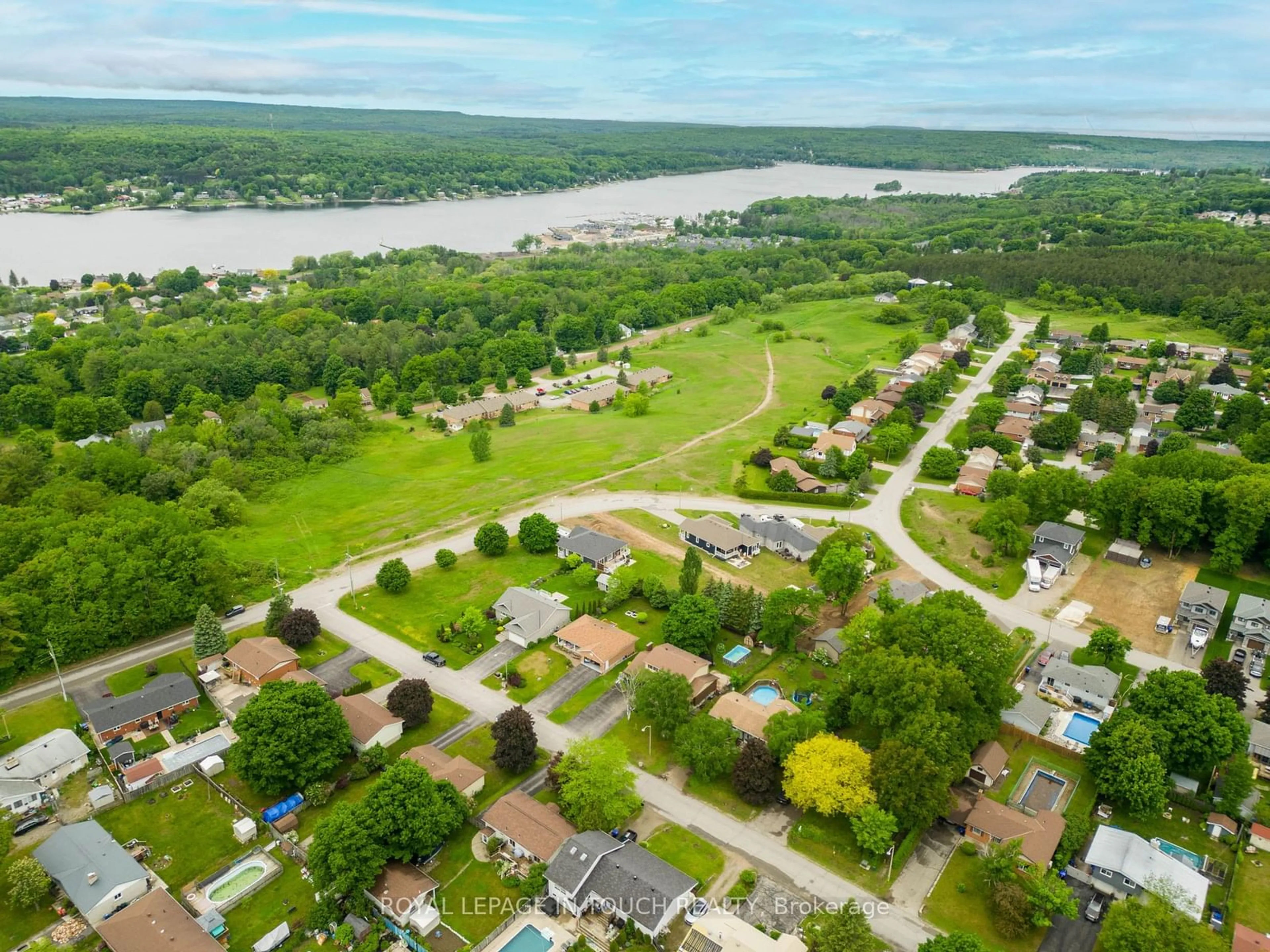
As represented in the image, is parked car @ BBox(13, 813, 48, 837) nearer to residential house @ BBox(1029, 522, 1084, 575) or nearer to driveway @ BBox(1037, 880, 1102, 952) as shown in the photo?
driveway @ BBox(1037, 880, 1102, 952)

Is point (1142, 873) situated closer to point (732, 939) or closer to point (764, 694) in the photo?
point (732, 939)

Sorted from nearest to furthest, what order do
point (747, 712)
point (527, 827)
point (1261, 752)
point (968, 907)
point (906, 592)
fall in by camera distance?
1. point (968, 907)
2. point (527, 827)
3. point (1261, 752)
4. point (747, 712)
5. point (906, 592)

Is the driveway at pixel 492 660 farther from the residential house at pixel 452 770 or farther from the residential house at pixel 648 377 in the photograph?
the residential house at pixel 648 377

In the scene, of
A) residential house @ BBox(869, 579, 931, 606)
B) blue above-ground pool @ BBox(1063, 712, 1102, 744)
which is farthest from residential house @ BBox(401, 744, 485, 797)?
blue above-ground pool @ BBox(1063, 712, 1102, 744)

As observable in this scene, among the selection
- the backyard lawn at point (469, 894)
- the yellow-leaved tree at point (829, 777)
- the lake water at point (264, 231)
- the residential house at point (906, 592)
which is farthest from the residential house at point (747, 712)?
the lake water at point (264, 231)

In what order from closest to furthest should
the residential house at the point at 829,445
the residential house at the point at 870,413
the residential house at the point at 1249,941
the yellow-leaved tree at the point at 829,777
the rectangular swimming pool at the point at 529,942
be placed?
the residential house at the point at 1249,941 < the rectangular swimming pool at the point at 529,942 < the yellow-leaved tree at the point at 829,777 < the residential house at the point at 829,445 < the residential house at the point at 870,413

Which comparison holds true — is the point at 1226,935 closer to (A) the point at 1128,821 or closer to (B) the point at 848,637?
(A) the point at 1128,821

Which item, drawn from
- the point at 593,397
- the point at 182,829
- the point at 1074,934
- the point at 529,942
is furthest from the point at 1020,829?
the point at 593,397
